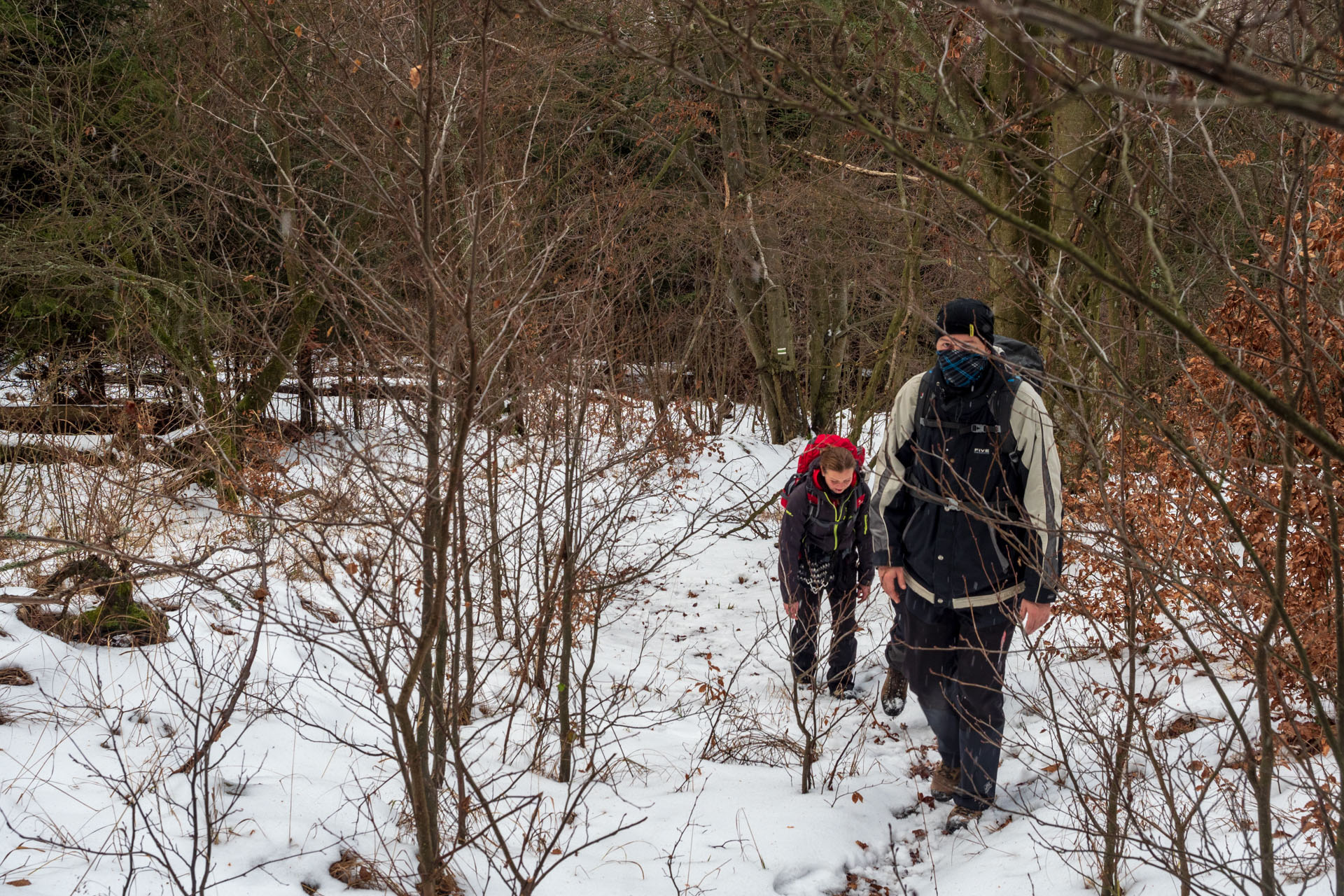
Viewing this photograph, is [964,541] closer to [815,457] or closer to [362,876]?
[815,457]

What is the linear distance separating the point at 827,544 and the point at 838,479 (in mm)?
390

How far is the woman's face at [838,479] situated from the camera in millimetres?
5027

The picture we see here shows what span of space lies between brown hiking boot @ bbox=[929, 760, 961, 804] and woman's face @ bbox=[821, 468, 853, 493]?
5.15ft

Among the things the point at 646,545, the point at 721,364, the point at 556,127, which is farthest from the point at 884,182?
the point at 646,545

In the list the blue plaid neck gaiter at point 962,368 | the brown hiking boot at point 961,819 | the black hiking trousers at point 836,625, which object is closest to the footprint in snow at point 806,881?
the brown hiking boot at point 961,819

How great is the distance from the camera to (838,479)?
5.03m

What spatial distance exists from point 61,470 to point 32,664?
85.8 inches

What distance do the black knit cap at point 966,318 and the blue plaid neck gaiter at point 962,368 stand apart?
4.3 inches

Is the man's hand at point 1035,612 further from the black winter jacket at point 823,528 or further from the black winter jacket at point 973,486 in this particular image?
the black winter jacket at point 823,528

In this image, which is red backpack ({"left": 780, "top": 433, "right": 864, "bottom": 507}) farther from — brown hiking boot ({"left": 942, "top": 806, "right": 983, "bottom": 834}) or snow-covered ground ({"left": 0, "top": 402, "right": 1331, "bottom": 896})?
brown hiking boot ({"left": 942, "top": 806, "right": 983, "bottom": 834})

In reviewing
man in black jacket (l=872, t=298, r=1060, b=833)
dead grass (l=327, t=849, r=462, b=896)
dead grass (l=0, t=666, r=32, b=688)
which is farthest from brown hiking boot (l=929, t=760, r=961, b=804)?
dead grass (l=0, t=666, r=32, b=688)

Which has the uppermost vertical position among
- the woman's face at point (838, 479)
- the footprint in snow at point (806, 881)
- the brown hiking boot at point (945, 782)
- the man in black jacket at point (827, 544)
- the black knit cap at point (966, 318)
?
the black knit cap at point (966, 318)

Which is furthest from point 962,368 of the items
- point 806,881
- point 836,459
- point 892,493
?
point 806,881

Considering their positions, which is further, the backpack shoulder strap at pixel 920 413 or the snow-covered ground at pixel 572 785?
the backpack shoulder strap at pixel 920 413
